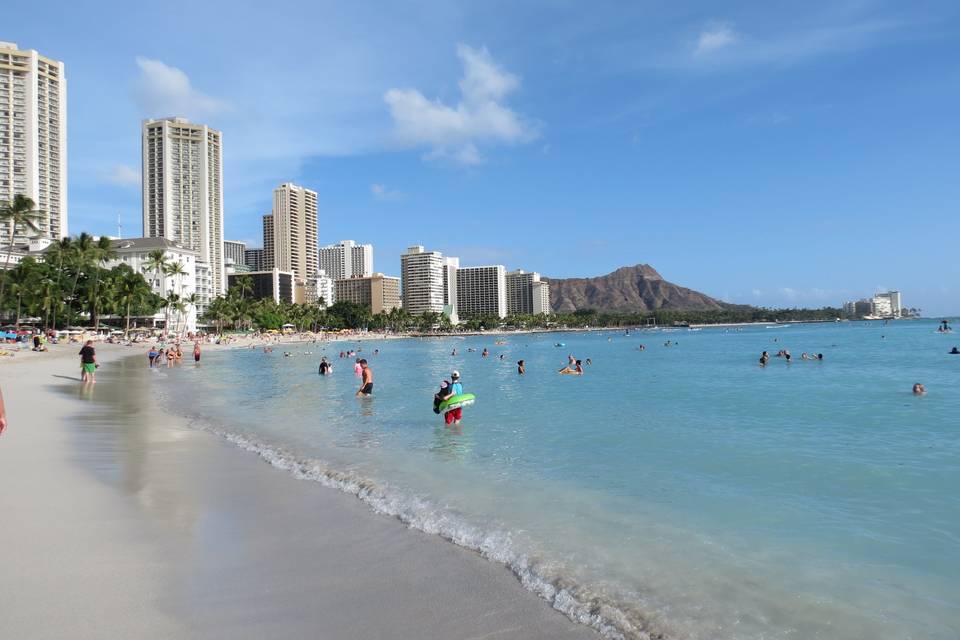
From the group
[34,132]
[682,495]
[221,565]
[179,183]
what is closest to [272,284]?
[179,183]

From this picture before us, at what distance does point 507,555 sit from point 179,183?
157m

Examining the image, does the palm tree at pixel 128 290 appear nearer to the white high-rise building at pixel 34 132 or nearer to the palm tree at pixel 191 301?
the palm tree at pixel 191 301

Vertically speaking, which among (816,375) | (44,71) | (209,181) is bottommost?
(816,375)

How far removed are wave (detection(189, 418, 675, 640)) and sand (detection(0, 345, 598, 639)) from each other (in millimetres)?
140

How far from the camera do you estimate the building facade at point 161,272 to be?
104 metres

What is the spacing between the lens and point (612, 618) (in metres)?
4.44

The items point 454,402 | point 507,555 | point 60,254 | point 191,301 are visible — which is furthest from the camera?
point 191,301

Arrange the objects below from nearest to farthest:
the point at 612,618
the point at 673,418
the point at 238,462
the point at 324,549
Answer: the point at 612,618, the point at 324,549, the point at 238,462, the point at 673,418

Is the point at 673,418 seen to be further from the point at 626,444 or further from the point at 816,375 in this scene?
the point at 816,375

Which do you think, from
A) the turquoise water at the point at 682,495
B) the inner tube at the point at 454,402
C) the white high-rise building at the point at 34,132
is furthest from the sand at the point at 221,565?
the white high-rise building at the point at 34,132

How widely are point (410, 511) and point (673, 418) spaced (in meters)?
10.2

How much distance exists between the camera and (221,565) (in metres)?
5.22

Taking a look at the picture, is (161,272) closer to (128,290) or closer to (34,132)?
(34,132)

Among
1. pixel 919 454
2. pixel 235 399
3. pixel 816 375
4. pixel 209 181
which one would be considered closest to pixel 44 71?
pixel 209 181
